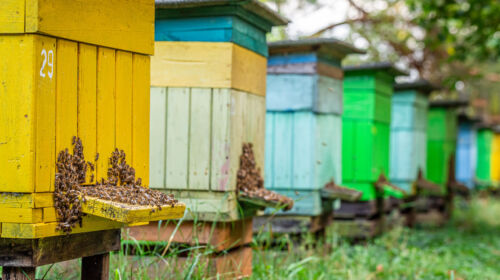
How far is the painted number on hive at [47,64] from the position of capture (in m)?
2.98

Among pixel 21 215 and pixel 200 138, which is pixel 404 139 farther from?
pixel 21 215

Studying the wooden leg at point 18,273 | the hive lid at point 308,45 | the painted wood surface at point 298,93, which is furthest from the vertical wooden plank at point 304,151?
the wooden leg at point 18,273

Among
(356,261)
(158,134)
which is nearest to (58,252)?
(158,134)

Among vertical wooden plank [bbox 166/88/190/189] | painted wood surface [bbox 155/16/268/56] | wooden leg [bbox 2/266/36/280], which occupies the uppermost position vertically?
painted wood surface [bbox 155/16/268/56]

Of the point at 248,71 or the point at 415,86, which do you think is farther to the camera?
the point at 415,86

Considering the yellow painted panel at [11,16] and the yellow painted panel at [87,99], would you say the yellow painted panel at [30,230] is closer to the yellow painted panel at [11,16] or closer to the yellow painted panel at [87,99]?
the yellow painted panel at [87,99]

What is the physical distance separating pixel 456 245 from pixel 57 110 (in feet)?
25.3

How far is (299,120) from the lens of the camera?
22.0ft

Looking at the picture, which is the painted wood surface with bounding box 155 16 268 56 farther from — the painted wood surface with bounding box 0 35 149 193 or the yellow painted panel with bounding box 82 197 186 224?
the yellow painted panel with bounding box 82 197 186 224

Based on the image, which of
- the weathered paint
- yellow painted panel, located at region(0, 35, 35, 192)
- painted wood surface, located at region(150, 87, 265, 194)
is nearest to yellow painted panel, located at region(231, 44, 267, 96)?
painted wood surface, located at region(150, 87, 265, 194)

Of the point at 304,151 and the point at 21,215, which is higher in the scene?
the point at 304,151

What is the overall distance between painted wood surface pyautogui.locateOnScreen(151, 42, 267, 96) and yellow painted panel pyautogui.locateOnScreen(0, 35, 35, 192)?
1970mm

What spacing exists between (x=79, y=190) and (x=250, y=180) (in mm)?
2143

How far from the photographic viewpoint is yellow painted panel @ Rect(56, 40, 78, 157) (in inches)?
121
